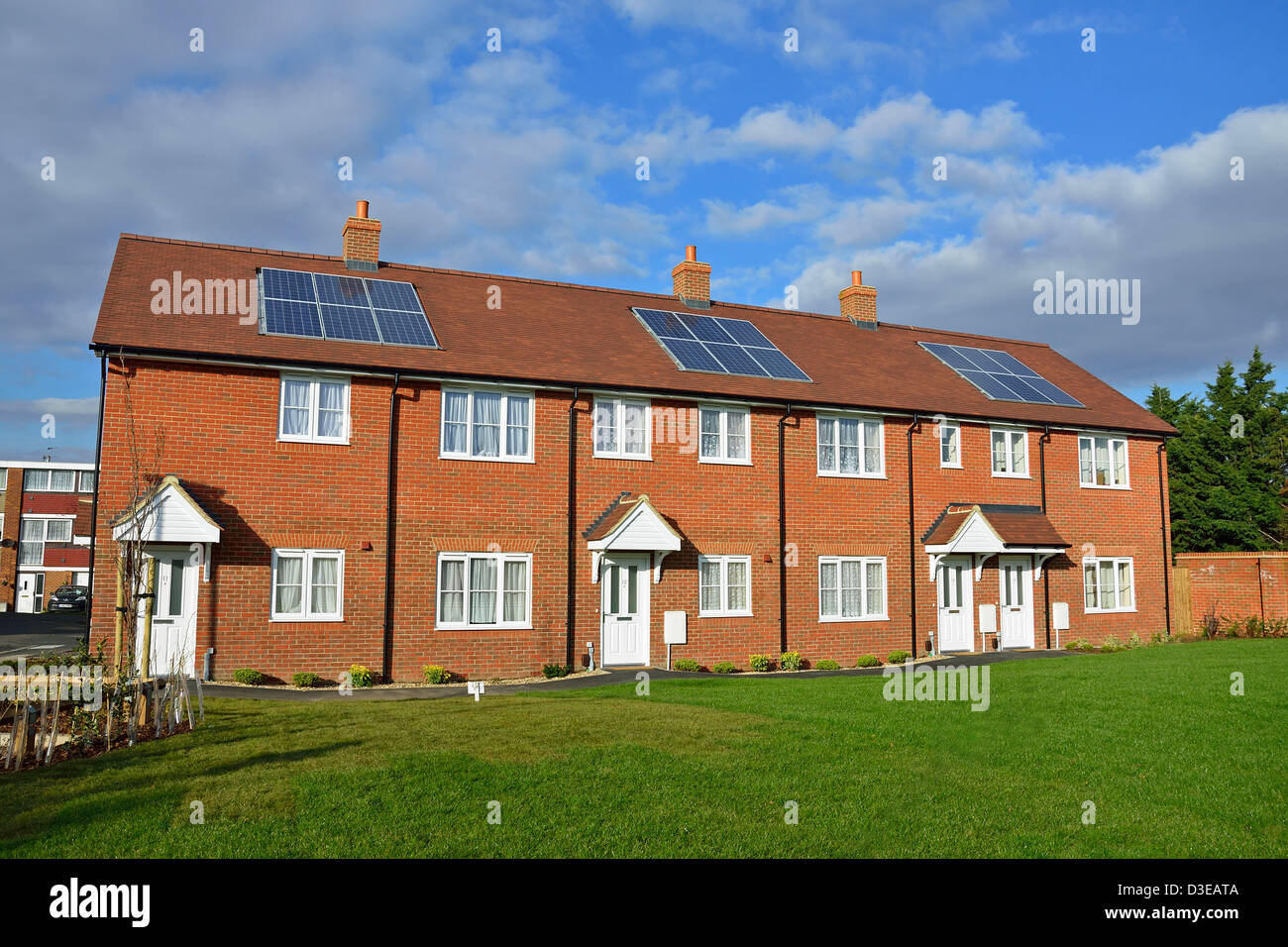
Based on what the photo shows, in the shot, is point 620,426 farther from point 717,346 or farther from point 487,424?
point 717,346

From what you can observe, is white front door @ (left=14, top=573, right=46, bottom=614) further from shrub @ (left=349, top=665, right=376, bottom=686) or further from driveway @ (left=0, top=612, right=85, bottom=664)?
shrub @ (left=349, top=665, right=376, bottom=686)

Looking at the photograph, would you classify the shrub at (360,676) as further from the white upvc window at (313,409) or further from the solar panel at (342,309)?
the solar panel at (342,309)

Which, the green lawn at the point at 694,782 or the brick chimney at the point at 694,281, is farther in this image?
the brick chimney at the point at 694,281

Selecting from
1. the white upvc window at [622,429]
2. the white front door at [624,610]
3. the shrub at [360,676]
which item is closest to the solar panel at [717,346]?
the white upvc window at [622,429]

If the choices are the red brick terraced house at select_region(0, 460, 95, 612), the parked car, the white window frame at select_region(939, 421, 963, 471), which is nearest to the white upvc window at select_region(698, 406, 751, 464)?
the white window frame at select_region(939, 421, 963, 471)

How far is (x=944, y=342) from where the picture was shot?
29.2 meters

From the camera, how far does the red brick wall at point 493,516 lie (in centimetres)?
1742

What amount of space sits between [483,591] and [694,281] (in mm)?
11632

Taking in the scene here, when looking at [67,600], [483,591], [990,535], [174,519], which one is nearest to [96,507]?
[174,519]

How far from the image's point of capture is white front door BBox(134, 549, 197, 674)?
16812mm

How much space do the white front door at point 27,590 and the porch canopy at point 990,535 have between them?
52.2 m

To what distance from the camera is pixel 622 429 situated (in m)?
20.7

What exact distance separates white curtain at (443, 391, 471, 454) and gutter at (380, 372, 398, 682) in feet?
3.25
